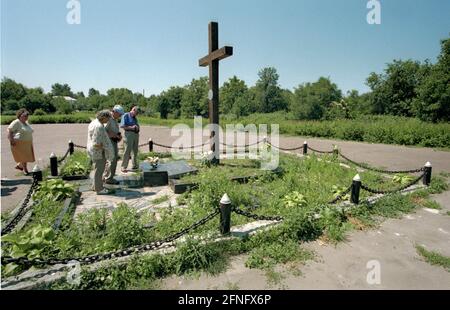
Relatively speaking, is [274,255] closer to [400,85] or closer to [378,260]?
[378,260]

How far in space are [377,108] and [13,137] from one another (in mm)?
41368

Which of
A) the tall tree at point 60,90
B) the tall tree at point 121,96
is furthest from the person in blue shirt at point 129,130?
the tall tree at point 60,90

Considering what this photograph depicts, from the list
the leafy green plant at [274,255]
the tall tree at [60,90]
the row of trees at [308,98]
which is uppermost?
the tall tree at [60,90]

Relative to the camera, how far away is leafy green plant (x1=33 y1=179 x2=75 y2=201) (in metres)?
5.38

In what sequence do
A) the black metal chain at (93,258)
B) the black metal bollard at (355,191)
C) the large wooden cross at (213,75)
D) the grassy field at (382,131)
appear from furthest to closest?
1. the grassy field at (382,131)
2. the large wooden cross at (213,75)
3. the black metal bollard at (355,191)
4. the black metal chain at (93,258)

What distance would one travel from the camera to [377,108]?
37.8 meters

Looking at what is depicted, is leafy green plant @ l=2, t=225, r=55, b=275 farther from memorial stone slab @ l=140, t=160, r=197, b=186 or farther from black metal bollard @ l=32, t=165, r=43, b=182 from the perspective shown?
memorial stone slab @ l=140, t=160, r=197, b=186

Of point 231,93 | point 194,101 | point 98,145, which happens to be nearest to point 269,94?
point 231,93

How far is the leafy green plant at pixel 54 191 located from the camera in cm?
538

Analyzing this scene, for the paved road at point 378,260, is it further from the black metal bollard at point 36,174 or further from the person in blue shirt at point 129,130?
the person in blue shirt at point 129,130

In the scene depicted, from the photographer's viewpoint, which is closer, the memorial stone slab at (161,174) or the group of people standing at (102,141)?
the group of people standing at (102,141)

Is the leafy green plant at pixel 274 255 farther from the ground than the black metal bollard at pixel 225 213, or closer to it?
closer to it
